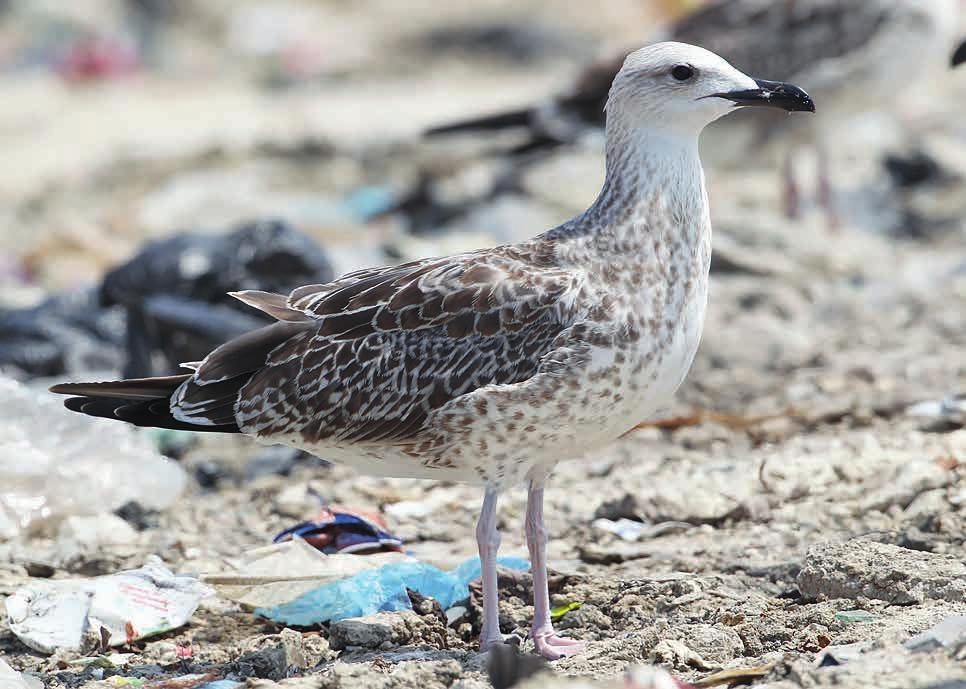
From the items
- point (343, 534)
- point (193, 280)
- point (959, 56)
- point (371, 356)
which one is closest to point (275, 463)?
point (343, 534)

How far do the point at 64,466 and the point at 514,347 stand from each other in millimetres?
2302

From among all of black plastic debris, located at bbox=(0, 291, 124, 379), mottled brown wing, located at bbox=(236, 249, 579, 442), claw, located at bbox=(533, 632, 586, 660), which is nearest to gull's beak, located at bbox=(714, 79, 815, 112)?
mottled brown wing, located at bbox=(236, 249, 579, 442)

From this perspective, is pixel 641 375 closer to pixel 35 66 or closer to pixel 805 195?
pixel 805 195

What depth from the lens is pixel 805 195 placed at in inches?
441

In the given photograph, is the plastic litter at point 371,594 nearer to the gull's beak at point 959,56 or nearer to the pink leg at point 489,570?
the pink leg at point 489,570

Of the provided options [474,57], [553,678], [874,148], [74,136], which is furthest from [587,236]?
[474,57]

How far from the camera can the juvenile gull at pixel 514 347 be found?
13.8ft

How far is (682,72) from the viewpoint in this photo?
4.48 meters

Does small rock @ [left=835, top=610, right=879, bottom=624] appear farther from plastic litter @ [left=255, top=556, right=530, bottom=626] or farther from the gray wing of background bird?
the gray wing of background bird

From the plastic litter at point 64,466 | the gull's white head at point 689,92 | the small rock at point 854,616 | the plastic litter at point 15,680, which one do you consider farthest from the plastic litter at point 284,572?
the gull's white head at point 689,92

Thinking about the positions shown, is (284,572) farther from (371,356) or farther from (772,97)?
(772,97)

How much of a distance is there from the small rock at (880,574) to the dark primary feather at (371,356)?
1026 millimetres

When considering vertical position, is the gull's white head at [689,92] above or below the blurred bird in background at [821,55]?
below

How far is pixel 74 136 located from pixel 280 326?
11.1 m
